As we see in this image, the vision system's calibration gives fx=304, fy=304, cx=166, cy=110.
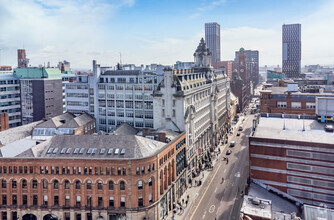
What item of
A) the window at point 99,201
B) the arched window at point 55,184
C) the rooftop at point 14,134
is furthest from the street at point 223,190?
the rooftop at point 14,134

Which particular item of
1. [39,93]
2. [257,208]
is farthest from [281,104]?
[39,93]

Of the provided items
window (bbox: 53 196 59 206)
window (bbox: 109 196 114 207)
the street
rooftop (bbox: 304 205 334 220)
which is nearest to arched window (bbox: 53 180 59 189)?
window (bbox: 53 196 59 206)

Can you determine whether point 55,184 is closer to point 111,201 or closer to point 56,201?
point 56,201

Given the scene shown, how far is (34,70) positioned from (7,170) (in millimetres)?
99127

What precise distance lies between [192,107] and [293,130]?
114 ft

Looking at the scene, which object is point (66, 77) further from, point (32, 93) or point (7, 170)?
point (7, 170)

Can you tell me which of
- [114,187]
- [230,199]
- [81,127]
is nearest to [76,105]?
[81,127]

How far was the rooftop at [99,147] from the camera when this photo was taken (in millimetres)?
74825

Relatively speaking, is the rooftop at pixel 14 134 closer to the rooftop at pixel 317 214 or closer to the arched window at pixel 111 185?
the arched window at pixel 111 185

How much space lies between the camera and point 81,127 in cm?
11200

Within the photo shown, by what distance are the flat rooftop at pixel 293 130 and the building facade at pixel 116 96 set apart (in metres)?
42.5

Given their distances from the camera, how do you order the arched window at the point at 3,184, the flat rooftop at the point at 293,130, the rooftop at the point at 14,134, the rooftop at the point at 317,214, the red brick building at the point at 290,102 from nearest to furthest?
1. the rooftop at the point at 317,214
2. the flat rooftop at the point at 293,130
3. the arched window at the point at 3,184
4. the rooftop at the point at 14,134
5. the red brick building at the point at 290,102

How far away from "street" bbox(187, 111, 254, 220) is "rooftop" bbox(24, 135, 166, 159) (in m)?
20.5

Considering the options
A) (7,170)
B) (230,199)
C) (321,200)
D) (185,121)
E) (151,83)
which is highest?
(151,83)
